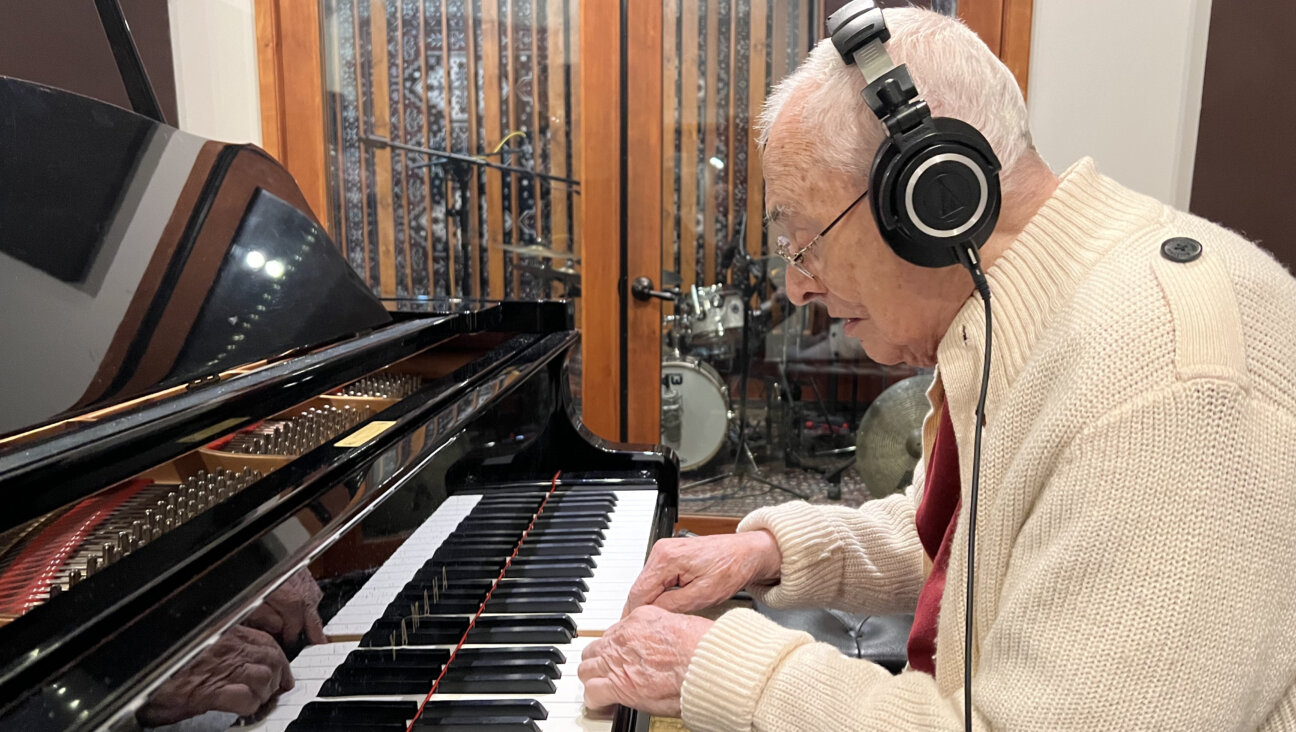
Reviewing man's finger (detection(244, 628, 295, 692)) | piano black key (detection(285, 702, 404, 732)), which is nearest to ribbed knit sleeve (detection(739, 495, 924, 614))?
piano black key (detection(285, 702, 404, 732))

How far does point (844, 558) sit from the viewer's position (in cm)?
135

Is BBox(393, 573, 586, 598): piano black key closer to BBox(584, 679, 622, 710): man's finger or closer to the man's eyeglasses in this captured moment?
BBox(584, 679, 622, 710): man's finger

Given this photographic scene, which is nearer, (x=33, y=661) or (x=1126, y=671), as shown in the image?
(x=33, y=661)

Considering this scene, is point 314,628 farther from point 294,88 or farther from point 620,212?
point 294,88

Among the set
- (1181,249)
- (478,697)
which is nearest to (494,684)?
(478,697)

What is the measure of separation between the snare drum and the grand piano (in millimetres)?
1818

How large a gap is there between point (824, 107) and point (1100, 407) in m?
0.40

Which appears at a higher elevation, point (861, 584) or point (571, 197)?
point (571, 197)

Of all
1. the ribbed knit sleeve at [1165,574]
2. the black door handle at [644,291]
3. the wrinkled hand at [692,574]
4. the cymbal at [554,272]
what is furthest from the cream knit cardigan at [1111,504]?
the cymbal at [554,272]

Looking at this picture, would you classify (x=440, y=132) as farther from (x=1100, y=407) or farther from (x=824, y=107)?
(x=1100, y=407)

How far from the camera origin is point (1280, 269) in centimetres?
86

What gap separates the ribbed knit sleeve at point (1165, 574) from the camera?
71 cm

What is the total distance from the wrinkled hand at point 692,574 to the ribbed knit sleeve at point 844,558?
63mm

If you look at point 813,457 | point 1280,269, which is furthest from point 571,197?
point 1280,269
